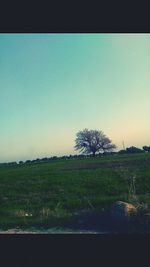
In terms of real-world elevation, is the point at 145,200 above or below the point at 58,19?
below

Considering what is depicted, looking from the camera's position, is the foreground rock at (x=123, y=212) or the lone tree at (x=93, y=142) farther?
the lone tree at (x=93, y=142)

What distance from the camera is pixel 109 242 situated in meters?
7.52

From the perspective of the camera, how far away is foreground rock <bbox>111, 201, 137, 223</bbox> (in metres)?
9.91

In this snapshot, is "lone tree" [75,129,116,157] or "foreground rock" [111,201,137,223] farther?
"lone tree" [75,129,116,157]

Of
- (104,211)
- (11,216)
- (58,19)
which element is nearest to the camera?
(58,19)

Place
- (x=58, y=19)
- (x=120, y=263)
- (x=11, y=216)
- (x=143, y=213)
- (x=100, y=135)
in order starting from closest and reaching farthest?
(x=120, y=263)
(x=58, y=19)
(x=143, y=213)
(x=11, y=216)
(x=100, y=135)

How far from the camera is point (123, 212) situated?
9984 mm

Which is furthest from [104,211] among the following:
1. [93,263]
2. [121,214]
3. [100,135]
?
[100,135]

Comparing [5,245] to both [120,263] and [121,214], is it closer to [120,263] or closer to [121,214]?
[120,263]

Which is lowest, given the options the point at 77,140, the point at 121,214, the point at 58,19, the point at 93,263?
the point at 93,263

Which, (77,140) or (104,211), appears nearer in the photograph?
(104,211)

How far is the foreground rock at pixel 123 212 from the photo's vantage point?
32.5ft

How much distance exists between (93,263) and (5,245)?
6.15 feet

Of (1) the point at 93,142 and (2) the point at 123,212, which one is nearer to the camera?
(2) the point at 123,212
